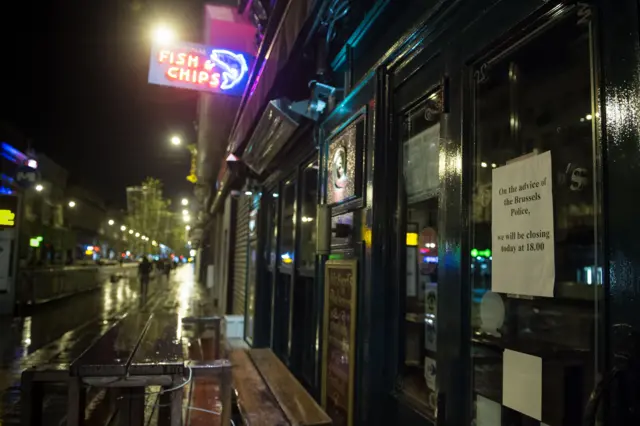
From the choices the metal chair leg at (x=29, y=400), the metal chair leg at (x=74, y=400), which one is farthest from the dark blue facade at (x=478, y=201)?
the metal chair leg at (x=29, y=400)

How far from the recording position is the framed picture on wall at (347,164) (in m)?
4.32

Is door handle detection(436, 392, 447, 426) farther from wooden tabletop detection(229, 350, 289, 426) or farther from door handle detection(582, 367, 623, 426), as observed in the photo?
wooden tabletop detection(229, 350, 289, 426)

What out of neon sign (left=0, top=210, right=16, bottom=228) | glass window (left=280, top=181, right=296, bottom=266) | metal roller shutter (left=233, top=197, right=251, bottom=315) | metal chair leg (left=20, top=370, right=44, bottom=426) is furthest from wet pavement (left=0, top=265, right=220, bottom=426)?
neon sign (left=0, top=210, right=16, bottom=228)

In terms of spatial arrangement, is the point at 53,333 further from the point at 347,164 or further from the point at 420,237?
the point at 420,237

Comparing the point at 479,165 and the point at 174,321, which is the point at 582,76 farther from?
the point at 174,321

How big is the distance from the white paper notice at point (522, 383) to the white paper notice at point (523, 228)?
1.15 feet

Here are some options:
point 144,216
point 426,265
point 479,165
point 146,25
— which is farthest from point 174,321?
point 144,216

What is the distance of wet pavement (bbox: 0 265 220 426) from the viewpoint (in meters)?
7.43

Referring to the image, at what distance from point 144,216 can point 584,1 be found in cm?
7603

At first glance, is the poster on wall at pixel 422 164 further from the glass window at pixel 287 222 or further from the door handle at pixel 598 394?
the glass window at pixel 287 222

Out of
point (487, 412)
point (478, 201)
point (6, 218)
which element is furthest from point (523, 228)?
point (6, 218)

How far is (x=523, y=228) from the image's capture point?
236 centimetres

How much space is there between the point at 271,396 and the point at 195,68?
8.28 metres

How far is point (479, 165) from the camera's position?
2859 mm
